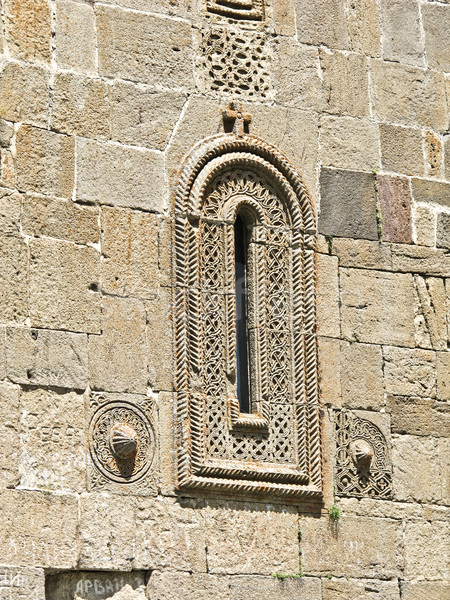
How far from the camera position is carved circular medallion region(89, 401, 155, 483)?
37.1ft

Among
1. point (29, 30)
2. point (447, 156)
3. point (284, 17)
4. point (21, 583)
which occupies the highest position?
point (284, 17)

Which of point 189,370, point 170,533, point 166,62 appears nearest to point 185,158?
point 166,62

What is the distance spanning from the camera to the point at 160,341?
38.4 feet

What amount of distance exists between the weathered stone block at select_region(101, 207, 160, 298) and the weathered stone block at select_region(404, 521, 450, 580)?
2.49 m

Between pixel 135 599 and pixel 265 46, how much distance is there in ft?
13.7

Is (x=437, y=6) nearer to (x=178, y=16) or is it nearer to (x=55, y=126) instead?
(x=178, y=16)

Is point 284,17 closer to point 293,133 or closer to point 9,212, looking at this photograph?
point 293,133

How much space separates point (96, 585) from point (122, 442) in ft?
3.04

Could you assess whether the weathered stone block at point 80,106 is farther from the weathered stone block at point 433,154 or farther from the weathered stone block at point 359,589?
the weathered stone block at point 359,589

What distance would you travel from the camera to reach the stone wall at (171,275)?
36.7ft

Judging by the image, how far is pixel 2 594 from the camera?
10.7 m

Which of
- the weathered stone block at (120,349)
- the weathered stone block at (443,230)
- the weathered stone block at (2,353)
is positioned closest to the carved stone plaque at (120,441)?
the weathered stone block at (120,349)

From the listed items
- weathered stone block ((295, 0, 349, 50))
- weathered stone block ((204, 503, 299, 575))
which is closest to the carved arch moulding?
weathered stone block ((204, 503, 299, 575))

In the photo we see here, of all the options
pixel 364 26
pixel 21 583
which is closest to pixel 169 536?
pixel 21 583
